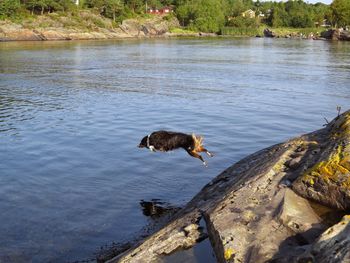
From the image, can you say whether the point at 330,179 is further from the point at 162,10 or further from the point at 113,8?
A: the point at 162,10

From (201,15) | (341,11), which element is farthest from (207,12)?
(341,11)

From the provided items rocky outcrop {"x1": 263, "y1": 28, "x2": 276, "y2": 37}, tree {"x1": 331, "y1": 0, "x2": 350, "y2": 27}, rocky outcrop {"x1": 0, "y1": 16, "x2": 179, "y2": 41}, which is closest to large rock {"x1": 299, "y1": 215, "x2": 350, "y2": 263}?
rocky outcrop {"x1": 0, "y1": 16, "x2": 179, "y2": 41}

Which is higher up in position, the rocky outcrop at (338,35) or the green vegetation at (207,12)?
the green vegetation at (207,12)

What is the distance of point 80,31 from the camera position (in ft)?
327

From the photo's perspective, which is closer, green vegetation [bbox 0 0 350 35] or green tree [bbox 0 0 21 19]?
green tree [bbox 0 0 21 19]

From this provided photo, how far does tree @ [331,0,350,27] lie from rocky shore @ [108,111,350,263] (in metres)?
137

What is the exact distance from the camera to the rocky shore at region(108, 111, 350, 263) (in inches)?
198

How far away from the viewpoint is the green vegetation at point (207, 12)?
355 ft

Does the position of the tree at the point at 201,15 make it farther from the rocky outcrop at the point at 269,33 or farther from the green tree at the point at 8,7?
the green tree at the point at 8,7

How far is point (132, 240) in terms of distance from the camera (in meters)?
8.32

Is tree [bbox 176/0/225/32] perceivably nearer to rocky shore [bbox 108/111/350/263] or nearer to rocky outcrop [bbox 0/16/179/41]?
Answer: rocky outcrop [bbox 0/16/179/41]

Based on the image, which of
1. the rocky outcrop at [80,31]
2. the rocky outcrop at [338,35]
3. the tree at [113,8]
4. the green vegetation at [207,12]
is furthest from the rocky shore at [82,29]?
the rocky outcrop at [338,35]

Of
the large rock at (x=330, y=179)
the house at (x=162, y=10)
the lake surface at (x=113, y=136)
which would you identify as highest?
Answer: the house at (x=162, y=10)

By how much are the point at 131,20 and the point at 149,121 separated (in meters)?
107
